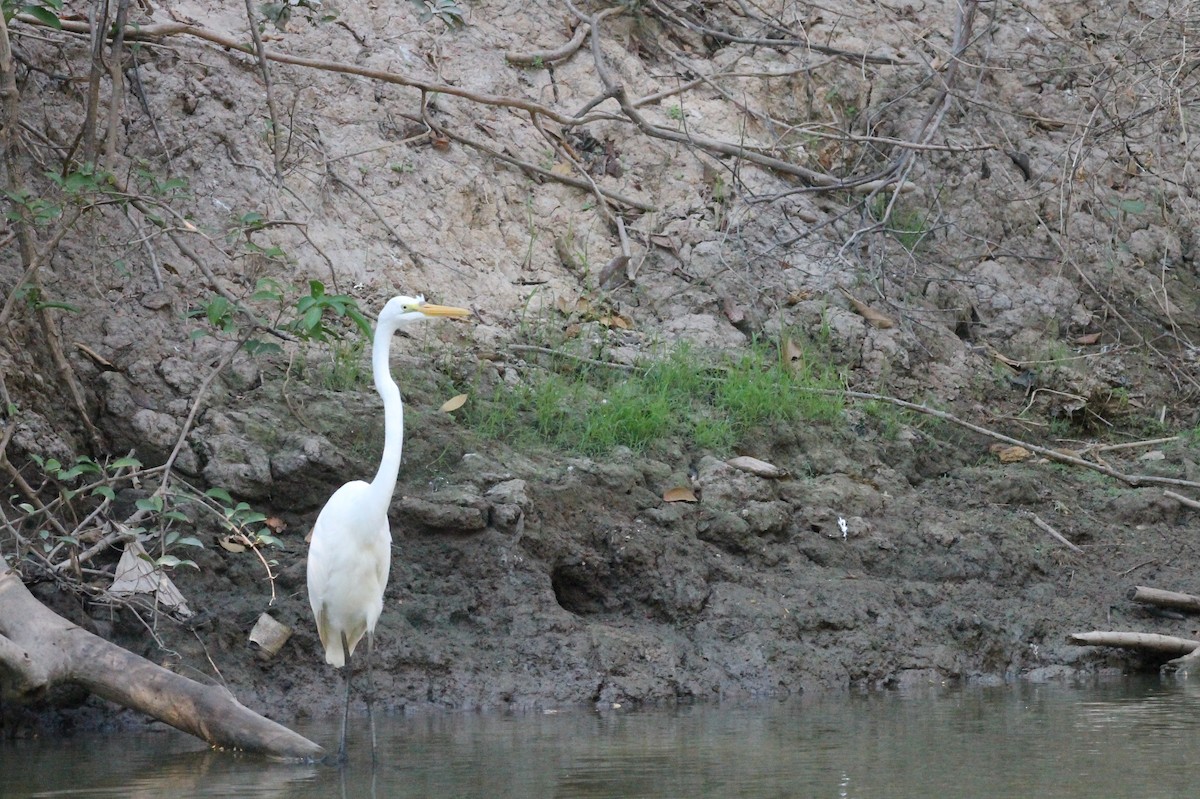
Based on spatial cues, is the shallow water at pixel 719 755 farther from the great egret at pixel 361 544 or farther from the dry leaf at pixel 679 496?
the dry leaf at pixel 679 496

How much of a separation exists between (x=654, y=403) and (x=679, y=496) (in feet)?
2.42

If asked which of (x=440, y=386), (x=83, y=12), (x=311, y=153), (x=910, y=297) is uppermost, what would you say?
(x=83, y=12)

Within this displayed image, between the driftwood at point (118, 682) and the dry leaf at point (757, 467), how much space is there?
3288 mm

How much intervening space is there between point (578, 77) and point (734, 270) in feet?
6.28

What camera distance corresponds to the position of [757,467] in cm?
764

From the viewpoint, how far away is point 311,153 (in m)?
8.77

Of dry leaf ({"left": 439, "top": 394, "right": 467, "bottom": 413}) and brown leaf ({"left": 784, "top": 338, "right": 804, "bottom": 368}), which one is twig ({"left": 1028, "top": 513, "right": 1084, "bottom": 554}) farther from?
dry leaf ({"left": 439, "top": 394, "right": 467, "bottom": 413})

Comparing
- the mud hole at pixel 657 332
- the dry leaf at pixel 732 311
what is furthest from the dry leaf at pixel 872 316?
the dry leaf at pixel 732 311

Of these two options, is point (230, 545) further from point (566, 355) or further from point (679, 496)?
point (566, 355)

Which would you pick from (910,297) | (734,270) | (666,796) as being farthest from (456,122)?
(666,796)

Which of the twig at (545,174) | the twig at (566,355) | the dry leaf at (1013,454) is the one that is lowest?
the dry leaf at (1013,454)

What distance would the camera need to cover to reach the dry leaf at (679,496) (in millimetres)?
7387

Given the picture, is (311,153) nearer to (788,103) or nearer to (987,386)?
(788,103)

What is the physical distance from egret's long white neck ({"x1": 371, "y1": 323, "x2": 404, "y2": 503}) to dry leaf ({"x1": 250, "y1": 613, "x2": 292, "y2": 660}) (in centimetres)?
110
